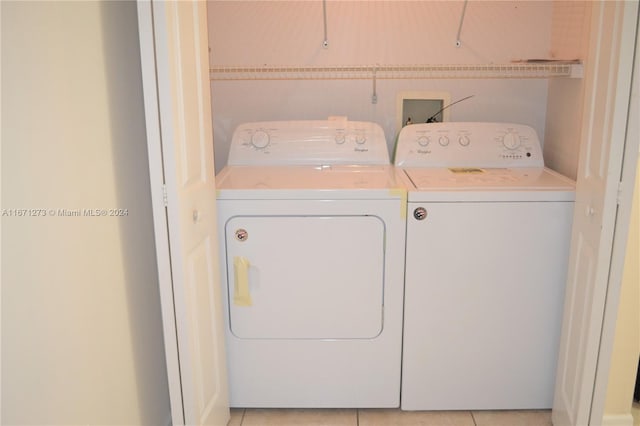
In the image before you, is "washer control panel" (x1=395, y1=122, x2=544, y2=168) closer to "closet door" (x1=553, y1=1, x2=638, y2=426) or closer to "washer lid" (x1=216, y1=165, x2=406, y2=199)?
"washer lid" (x1=216, y1=165, x2=406, y2=199)

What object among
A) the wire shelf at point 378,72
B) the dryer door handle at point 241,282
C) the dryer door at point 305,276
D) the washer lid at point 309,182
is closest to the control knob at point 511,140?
the wire shelf at point 378,72

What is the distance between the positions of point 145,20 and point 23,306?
2.36 feet

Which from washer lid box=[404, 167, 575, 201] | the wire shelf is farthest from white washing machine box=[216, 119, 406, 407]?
the wire shelf

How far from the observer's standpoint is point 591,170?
1.64 m

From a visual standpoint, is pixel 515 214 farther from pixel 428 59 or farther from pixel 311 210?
pixel 428 59

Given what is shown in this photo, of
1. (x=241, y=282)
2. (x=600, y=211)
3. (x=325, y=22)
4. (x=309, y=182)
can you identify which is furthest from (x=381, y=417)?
(x=325, y=22)

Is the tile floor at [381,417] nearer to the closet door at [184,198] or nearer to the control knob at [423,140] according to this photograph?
the closet door at [184,198]

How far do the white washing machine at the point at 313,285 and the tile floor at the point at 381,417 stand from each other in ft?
0.17

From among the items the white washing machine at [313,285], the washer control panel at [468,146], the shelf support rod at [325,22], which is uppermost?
the shelf support rod at [325,22]

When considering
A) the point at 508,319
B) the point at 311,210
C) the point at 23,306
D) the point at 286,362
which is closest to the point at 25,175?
the point at 23,306

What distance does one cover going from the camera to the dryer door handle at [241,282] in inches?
75.3

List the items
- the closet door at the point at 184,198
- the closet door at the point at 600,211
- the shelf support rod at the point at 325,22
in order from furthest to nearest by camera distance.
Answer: the shelf support rod at the point at 325,22
the closet door at the point at 600,211
the closet door at the point at 184,198

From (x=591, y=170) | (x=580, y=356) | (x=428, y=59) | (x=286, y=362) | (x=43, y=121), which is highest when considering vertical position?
(x=428, y=59)

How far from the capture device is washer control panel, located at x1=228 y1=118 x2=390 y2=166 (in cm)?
233
